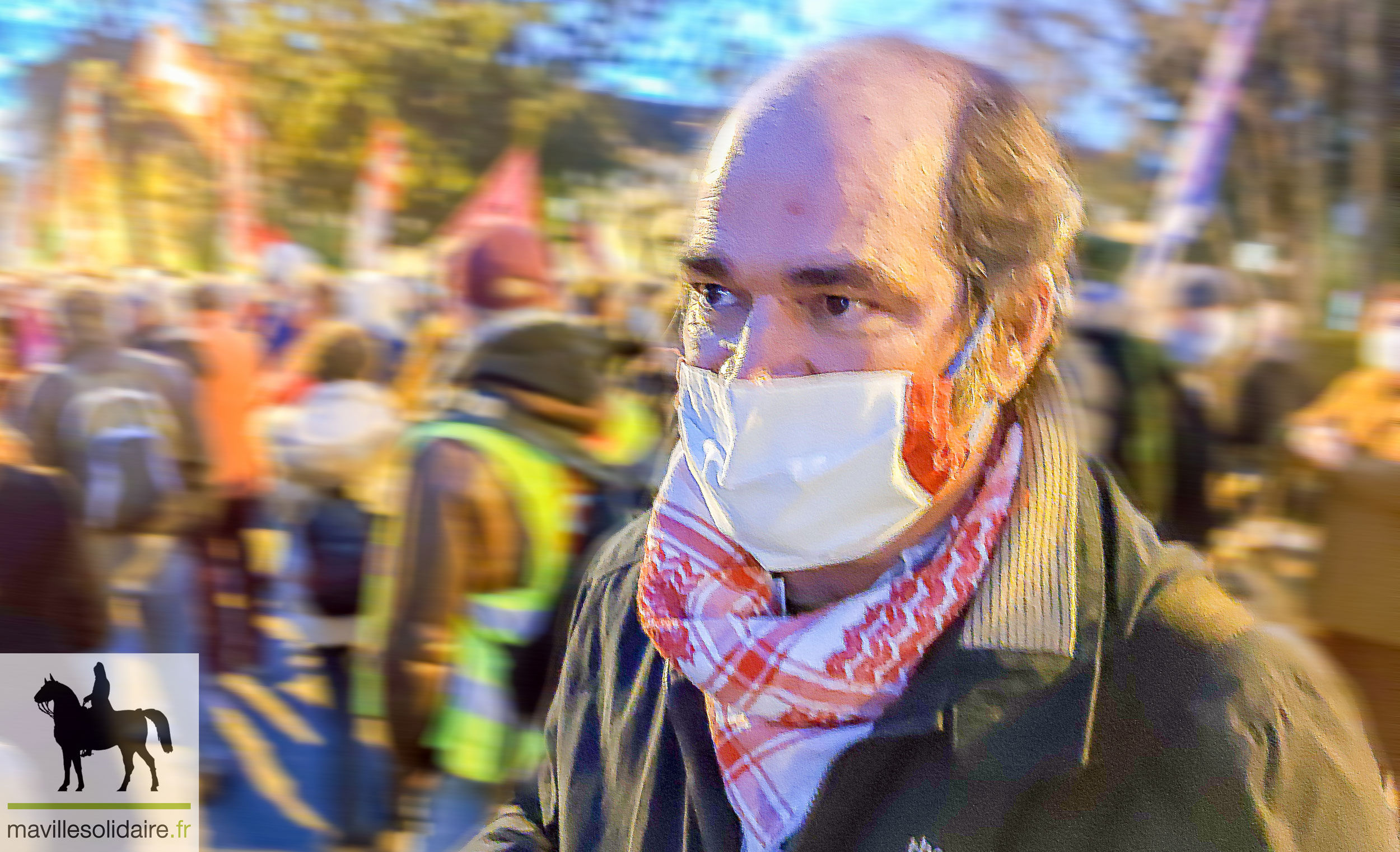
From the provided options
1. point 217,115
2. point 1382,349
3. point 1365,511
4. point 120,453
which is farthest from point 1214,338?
point 120,453

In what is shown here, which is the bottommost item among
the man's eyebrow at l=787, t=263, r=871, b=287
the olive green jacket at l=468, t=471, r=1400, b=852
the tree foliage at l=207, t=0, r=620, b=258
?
the olive green jacket at l=468, t=471, r=1400, b=852

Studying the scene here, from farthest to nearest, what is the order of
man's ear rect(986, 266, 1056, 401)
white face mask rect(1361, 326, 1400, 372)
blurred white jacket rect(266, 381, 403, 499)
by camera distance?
blurred white jacket rect(266, 381, 403, 499) → white face mask rect(1361, 326, 1400, 372) → man's ear rect(986, 266, 1056, 401)

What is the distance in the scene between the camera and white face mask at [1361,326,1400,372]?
2.01m

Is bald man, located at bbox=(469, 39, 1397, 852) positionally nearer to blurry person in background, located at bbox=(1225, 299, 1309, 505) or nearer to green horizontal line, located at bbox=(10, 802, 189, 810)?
blurry person in background, located at bbox=(1225, 299, 1309, 505)

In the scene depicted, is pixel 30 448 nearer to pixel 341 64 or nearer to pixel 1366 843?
pixel 341 64

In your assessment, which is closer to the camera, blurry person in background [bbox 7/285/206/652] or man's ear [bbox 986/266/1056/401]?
man's ear [bbox 986/266/1056/401]

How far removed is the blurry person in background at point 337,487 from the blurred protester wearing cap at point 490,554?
104 mm

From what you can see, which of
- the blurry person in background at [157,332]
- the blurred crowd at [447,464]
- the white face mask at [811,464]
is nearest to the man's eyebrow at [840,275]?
the white face mask at [811,464]

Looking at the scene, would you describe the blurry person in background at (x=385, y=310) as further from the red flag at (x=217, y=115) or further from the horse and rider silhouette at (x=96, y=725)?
the horse and rider silhouette at (x=96, y=725)

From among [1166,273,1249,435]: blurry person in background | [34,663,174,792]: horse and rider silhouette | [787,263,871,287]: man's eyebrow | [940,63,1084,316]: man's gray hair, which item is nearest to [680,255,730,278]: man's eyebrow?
[787,263,871,287]: man's eyebrow

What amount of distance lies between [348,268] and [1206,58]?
6.16 feet

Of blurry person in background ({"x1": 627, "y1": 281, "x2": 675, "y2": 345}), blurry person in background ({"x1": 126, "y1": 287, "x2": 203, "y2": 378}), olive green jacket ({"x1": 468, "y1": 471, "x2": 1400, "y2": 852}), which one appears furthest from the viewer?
blurry person in background ({"x1": 126, "y1": 287, "x2": 203, "y2": 378})

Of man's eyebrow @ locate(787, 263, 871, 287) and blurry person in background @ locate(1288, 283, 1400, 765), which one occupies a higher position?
man's eyebrow @ locate(787, 263, 871, 287)

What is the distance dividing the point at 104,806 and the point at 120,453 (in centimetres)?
88
